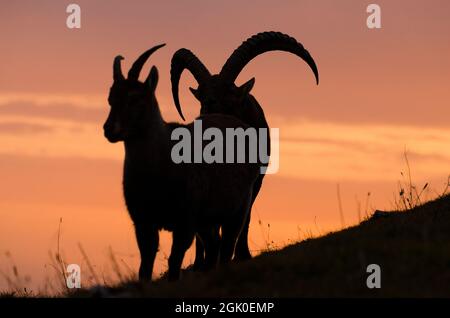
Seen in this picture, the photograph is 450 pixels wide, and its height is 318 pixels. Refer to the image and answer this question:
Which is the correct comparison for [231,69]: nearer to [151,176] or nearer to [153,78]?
[153,78]

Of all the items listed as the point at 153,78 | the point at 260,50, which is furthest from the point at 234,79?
the point at 153,78

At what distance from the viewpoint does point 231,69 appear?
19.7 metres

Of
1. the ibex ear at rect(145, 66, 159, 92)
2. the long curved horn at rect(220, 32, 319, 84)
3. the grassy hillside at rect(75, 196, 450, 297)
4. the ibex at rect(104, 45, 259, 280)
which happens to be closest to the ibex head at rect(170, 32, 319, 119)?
the long curved horn at rect(220, 32, 319, 84)

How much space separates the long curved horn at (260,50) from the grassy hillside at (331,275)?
8512 mm

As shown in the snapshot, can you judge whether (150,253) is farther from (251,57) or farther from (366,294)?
(251,57)

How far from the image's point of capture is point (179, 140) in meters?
13.1

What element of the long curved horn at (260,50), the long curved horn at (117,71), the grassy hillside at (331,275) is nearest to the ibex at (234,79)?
the long curved horn at (260,50)

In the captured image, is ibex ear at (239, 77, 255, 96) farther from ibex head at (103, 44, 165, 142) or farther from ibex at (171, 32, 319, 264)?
ibex head at (103, 44, 165, 142)

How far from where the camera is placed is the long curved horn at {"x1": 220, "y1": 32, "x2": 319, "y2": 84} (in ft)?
64.7

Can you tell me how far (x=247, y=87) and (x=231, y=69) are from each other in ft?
1.65

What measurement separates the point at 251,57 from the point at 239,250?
14.3ft

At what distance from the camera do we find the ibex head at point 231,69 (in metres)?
19.3
